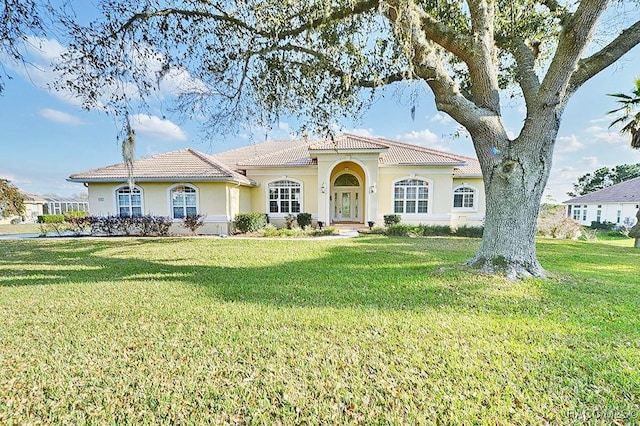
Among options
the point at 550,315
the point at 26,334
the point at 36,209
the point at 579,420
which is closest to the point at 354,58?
the point at 550,315

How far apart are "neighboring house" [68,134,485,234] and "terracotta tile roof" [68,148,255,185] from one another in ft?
0.18

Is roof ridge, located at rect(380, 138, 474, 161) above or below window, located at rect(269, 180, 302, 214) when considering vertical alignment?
above

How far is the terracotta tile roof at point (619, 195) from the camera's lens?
29.8 m

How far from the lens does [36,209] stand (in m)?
40.1

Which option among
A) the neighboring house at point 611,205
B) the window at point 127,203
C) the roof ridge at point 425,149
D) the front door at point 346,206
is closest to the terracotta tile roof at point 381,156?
the roof ridge at point 425,149

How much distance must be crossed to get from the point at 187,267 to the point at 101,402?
Result: 5807 millimetres

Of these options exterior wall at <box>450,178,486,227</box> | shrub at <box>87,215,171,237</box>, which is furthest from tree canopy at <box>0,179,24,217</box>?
exterior wall at <box>450,178,486,227</box>

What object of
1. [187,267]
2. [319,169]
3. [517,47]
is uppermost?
[517,47]

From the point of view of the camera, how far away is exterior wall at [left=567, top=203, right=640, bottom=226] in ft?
97.8

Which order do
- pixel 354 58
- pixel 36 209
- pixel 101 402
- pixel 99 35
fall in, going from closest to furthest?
pixel 101 402, pixel 99 35, pixel 354 58, pixel 36 209

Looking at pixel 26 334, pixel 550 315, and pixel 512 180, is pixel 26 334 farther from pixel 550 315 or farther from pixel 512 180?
pixel 512 180

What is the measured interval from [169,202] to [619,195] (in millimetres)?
44772

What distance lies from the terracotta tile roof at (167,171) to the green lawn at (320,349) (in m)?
9.53

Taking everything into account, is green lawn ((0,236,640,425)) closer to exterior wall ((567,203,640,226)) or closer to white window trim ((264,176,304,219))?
white window trim ((264,176,304,219))
